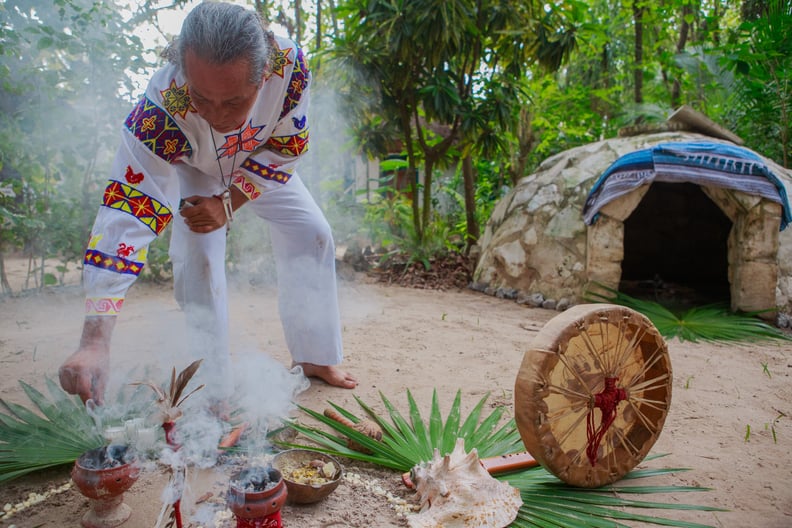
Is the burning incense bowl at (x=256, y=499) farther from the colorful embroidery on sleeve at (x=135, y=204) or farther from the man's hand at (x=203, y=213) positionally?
the man's hand at (x=203, y=213)

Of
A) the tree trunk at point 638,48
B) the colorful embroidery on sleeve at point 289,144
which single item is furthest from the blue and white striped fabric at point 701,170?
the tree trunk at point 638,48

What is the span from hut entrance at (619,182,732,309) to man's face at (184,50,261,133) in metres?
5.23

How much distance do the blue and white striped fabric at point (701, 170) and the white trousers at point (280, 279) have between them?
2972 mm

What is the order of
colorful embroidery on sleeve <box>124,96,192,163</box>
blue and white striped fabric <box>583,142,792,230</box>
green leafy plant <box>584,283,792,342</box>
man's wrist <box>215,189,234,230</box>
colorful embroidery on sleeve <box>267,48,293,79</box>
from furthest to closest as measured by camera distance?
blue and white striped fabric <box>583,142,792,230</box>, green leafy plant <box>584,283,792,342</box>, man's wrist <box>215,189,234,230</box>, colorful embroidery on sleeve <box>267,48,293,79</box>, colorful embroidery on sleeve <box>124,96,192,163</box>

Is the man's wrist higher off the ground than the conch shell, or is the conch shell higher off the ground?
the man's wrist

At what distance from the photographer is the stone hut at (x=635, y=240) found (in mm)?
4410

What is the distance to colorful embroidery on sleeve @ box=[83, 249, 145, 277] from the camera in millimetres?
1622

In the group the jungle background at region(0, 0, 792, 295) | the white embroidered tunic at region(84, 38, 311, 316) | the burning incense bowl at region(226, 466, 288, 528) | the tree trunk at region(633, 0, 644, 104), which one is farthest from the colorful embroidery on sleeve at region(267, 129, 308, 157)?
the tree trunk at region(633, 0, 644, 104)

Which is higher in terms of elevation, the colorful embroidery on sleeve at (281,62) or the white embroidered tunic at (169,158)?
the colorful embroidery on sleeve at (281,62)

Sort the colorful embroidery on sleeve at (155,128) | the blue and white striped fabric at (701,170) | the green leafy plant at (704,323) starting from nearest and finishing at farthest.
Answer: the colorful embroidery on sleeve at (155,128), the green leafy plant at (704,323), the blue and white striped fabric at (701,170)

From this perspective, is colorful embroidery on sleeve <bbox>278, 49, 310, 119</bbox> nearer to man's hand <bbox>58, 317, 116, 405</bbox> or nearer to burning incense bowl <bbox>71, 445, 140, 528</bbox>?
man's hand <bbox>58, 317, 116, 405</bbox>

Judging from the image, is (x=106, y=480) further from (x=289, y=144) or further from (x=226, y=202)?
(x=289, y=144)

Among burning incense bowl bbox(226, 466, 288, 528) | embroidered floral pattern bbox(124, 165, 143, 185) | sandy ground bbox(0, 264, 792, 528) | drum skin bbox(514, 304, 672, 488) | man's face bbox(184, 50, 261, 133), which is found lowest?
sandy ground bbox(0, 264, 792, 528)

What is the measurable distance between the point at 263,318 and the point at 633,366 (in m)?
3.17
